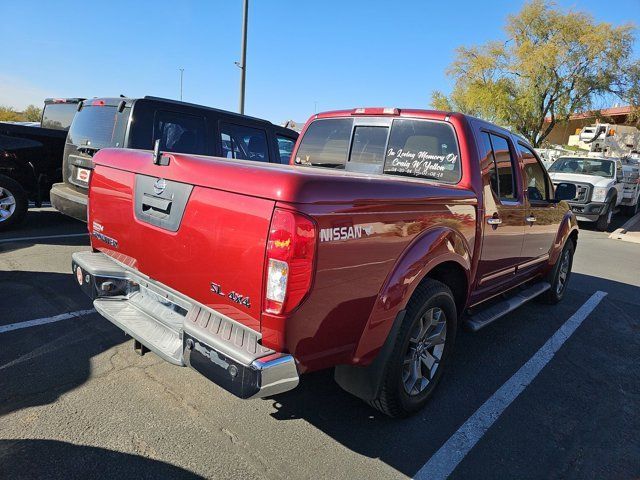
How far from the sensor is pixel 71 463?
233 centimetres

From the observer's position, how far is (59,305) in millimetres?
4285

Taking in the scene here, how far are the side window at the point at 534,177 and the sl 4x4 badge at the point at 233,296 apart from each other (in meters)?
3.35

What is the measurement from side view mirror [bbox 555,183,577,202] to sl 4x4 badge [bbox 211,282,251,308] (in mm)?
4251

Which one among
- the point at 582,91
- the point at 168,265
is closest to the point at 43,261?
the point at 168,265

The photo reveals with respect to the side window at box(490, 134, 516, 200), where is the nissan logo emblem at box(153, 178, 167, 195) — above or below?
below

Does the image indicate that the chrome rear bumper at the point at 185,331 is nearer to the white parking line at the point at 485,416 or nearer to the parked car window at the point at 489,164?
the white parking line at the point at 485,416

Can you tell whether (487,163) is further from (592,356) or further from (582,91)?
(582,91)

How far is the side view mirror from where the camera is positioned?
16.5 feet

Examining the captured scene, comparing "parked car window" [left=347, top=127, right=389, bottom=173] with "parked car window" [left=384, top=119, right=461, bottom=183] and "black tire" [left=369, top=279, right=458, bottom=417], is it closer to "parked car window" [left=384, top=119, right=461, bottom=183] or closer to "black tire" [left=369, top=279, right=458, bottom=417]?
"parked car window" [left=384, top=119, right=461, bottom=183]

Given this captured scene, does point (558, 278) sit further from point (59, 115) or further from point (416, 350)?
point (59, 115)

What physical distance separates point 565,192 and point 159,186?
4427 millimetres

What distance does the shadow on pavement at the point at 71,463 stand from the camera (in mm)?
2252

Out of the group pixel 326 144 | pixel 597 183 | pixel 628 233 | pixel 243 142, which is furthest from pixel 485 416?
pixel 628 233

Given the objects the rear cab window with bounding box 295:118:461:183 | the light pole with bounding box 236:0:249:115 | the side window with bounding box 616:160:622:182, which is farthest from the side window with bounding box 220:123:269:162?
the side window with bounding box 616:160:622:182
